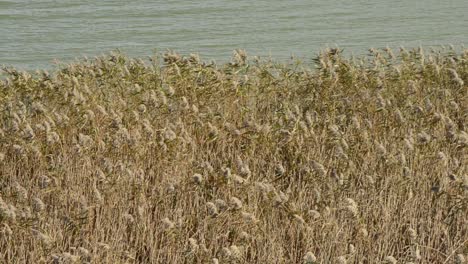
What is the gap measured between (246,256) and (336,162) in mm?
1350

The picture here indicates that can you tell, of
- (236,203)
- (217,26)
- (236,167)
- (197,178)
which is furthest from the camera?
(217,26)

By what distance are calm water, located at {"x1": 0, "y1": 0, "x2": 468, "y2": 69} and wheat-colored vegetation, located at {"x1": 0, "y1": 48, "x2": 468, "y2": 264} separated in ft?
11.8

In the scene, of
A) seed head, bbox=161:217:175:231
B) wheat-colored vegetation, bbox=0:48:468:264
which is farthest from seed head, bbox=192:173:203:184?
seed head, bbox=161:217:175:231

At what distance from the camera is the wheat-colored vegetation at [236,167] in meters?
5.19

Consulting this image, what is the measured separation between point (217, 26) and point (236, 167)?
768cm

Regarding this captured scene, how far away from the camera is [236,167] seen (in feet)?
21.1

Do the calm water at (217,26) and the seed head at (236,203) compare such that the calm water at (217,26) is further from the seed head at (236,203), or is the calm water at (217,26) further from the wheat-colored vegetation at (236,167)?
the seed head at (236,203)

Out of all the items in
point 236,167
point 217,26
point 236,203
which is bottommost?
point 217,26

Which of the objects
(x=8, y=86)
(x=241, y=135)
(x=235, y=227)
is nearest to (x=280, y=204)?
(x=235, y=227)

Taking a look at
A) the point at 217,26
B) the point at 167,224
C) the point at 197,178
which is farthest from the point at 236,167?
the point at 217,26

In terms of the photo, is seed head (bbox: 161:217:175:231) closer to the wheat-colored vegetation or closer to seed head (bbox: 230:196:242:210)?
the wheat-colored vegetation

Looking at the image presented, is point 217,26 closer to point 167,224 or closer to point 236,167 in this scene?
point 236,167

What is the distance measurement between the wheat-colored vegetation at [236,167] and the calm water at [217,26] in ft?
11.8

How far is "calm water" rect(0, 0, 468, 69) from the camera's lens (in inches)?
480
